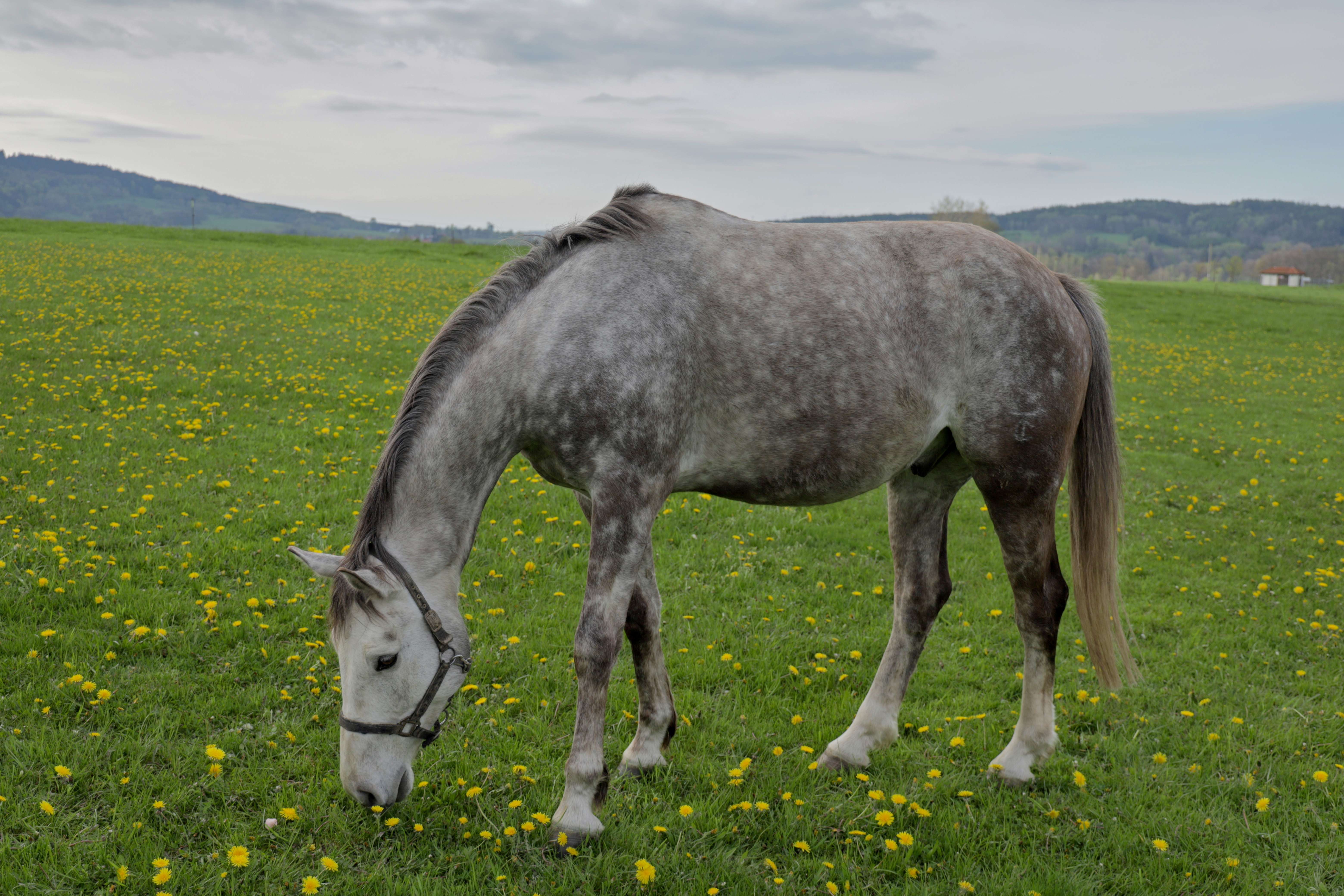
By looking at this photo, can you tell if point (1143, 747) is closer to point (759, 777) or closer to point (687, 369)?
point (759, 777)

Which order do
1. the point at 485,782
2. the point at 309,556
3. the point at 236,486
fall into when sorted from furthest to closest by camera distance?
the point at 236,486, the point at 485,782, the point at 309,556

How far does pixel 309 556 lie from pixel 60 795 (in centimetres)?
164

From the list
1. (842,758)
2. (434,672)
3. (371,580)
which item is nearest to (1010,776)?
(842,758)

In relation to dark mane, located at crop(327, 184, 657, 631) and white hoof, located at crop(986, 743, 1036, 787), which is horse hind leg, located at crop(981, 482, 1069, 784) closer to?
white hoof, located at crop(986, 743, 1036, 787)

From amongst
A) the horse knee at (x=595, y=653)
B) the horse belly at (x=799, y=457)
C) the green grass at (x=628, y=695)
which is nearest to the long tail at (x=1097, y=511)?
the green grass at (x=628, y=695)

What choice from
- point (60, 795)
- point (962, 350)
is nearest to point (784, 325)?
point (962, 350)

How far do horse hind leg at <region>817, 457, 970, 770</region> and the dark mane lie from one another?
82.4 inches

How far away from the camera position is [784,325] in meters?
3.80

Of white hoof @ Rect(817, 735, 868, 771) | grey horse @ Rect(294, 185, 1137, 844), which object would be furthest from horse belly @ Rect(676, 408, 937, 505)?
white hoof @ Rect(817, 735, 868, 771)

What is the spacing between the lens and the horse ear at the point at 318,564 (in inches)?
130

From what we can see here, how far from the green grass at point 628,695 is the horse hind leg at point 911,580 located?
250mm

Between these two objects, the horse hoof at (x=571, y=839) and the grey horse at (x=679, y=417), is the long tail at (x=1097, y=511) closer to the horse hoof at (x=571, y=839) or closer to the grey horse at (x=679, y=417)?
the grey horse at (x=679, y=417)

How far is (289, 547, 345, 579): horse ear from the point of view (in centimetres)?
330

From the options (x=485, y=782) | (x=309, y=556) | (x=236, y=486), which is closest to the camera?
(x=309, y=556)
